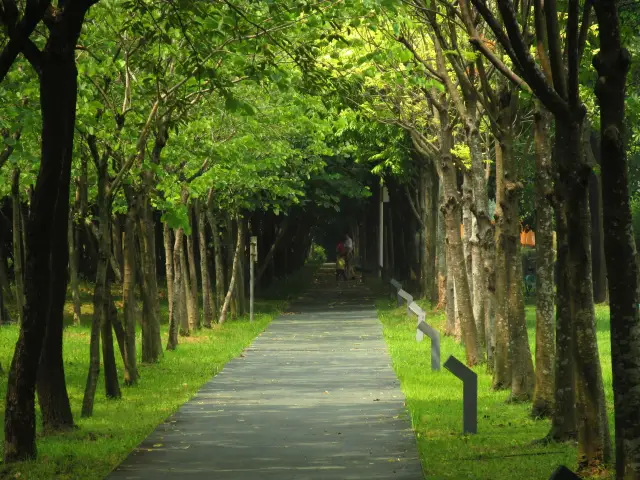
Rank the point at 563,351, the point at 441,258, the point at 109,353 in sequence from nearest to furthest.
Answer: the point at 563,351
the point at 109,353
the point at 441,258

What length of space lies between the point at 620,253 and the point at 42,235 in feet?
17.1

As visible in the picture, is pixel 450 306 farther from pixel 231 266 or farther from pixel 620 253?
pixel 620 253

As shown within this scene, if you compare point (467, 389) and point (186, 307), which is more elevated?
point (186, 307)

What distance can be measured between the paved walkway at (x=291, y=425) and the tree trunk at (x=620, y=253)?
8.77 feet

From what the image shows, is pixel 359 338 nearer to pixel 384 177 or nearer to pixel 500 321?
pixel 500 321

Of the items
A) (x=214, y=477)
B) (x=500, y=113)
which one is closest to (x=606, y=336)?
(x=500, y=113)

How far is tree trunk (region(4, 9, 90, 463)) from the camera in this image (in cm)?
1182

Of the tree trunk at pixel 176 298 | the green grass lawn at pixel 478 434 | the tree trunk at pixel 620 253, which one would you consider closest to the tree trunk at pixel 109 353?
the green grass lawn at pixel 478 434

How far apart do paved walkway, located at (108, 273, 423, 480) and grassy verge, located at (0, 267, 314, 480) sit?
0.87 feet

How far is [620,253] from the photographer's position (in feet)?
29.2

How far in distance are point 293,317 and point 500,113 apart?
74.5 feet

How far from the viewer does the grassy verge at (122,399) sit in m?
12.0

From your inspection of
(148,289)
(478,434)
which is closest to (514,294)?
(478,434)

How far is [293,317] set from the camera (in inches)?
1519
